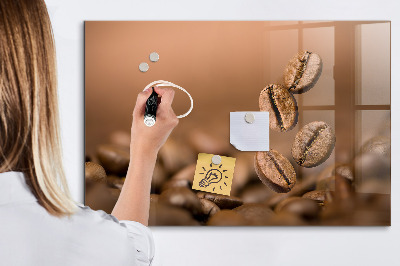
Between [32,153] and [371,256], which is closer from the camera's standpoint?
[32,153]

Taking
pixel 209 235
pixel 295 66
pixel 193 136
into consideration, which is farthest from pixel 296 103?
pixel 209 235

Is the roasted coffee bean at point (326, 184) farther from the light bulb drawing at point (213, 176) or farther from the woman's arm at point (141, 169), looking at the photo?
the woman's arm at point (141, 169)

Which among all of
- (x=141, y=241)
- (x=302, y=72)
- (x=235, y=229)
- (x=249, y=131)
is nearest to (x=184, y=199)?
(x=235, y=229)

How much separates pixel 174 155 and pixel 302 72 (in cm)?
47

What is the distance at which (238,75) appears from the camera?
1368 millimetres

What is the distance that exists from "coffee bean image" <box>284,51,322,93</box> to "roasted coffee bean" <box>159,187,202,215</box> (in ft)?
1.49

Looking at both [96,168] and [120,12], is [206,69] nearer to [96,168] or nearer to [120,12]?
[120,12]

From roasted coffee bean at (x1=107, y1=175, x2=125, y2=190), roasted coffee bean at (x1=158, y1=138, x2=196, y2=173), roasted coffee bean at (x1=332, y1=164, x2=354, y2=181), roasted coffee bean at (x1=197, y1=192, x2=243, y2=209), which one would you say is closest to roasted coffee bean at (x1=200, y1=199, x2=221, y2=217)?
roasted coffee bean at (x1=197, y1=192, x2=243, y2=209)

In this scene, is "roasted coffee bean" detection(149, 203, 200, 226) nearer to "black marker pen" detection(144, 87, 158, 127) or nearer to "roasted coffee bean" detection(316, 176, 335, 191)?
"roasted coffee bean" detection(316, 176, 335, 191)

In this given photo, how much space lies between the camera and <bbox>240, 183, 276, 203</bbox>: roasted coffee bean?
136 cm

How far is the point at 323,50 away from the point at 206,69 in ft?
1.22

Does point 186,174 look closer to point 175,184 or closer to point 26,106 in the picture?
point 175,184

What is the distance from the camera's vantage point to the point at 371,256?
138 centimetres

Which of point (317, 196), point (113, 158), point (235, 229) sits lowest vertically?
point (235, 229)
